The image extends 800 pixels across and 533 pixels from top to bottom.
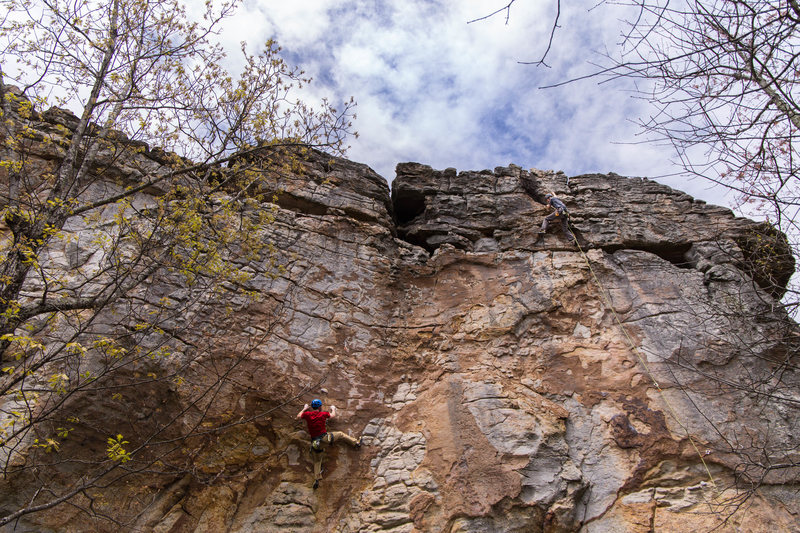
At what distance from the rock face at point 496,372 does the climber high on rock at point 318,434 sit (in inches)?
8.0

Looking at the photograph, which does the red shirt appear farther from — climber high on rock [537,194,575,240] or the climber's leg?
climber high on rock [537,194,575,240]

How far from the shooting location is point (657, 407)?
827 centimetres

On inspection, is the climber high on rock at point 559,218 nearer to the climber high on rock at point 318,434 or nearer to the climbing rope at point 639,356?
the climbing rope at point 639,356

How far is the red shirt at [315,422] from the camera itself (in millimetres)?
7777

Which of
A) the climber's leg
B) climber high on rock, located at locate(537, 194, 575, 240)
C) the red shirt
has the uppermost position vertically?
climber high on rock, located at locate(537, 194, 575, 240)

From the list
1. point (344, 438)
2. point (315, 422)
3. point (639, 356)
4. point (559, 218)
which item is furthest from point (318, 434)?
point (559, 218)

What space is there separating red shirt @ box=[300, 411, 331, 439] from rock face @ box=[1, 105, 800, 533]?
13.7 inches

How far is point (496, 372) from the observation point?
29.3 ft

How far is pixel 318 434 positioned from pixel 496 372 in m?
3.28

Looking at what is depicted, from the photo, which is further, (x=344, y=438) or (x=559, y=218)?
(x=559, y=218)

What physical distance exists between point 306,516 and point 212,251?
161 inches

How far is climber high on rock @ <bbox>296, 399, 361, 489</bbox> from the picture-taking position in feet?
25.2

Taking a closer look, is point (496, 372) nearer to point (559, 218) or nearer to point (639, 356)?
point (639, 356)

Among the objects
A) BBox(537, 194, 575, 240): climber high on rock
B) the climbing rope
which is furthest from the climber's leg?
BBox(537, 194, 575, 240): climber high on rock
